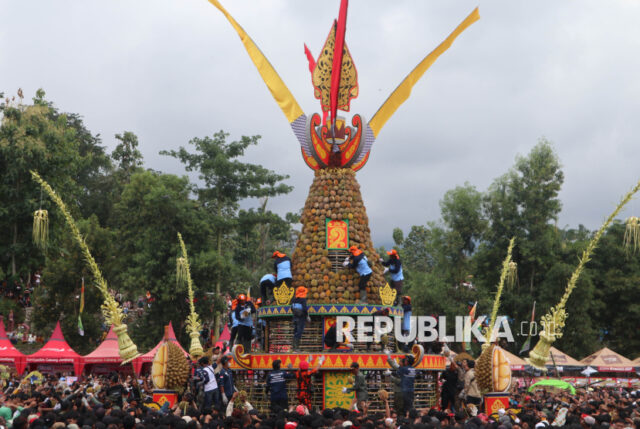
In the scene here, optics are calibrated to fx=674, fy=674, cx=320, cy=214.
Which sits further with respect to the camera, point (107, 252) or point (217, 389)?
point (107, 252)

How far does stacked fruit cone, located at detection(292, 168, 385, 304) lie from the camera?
16922mm

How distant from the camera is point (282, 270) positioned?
16.9 metres

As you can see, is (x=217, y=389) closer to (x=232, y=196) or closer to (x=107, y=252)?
(x=232, y=196)

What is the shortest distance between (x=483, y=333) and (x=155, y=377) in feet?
28.7

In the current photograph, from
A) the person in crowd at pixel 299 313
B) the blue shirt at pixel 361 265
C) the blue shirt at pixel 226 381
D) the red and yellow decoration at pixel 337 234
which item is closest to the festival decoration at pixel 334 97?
the red and yellow decoration at pixel 337 234

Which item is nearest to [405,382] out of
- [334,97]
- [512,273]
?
[334,97]

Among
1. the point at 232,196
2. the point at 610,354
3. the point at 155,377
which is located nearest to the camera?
the point at 155,377

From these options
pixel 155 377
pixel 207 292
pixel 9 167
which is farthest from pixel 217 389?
pixel 9 167

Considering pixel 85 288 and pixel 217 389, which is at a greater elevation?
pixel 85 288

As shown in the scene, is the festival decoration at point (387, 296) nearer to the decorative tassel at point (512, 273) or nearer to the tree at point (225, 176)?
the decorative tassel at point (512, 273)

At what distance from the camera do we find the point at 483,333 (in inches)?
722

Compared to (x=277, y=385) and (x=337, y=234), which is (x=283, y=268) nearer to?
(x=337, y=234)

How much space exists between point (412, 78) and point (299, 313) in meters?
7.75

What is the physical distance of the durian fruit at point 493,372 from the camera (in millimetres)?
15164
